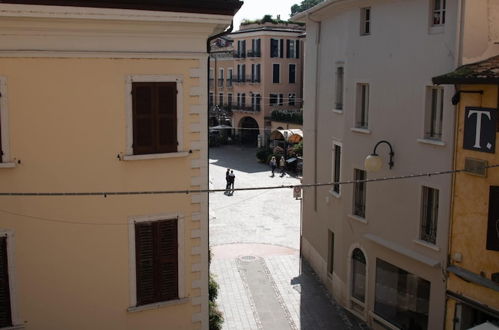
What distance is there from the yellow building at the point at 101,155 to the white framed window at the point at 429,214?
8106 mm

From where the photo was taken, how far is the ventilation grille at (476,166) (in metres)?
15.4

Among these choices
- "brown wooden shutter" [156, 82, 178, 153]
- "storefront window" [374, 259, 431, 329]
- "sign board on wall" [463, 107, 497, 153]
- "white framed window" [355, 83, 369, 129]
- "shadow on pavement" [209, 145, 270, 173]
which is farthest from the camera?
"shadow on pavement" [209, 145, 270, 173]

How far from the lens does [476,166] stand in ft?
51.5

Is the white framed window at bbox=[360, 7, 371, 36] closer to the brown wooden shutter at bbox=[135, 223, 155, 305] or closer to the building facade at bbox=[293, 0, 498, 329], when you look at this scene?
the building facade at bbox=[293, 0, 498, 329]

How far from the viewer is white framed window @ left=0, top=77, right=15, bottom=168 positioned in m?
10.8

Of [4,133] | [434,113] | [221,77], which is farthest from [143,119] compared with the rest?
[221,77]

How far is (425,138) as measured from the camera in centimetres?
1778

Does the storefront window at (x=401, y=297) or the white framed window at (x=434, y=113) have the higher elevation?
the white framed window at (x=434, y=113)

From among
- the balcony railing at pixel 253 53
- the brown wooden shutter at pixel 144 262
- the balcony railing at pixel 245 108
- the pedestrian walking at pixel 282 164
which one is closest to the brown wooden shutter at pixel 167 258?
the brown wooden shutter at pixel 144 262

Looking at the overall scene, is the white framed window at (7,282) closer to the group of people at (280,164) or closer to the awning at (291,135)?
the group of people at (280,164)

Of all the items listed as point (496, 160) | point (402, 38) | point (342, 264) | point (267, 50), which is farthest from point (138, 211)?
point (267, 50)

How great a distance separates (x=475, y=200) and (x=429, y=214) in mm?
2253

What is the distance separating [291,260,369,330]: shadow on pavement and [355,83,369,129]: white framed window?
6692 millimetres

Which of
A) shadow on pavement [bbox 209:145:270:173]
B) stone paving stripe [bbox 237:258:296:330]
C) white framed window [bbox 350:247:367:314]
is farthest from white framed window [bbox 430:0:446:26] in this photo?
shadow on pavement [bbox 209:145:270:173]
